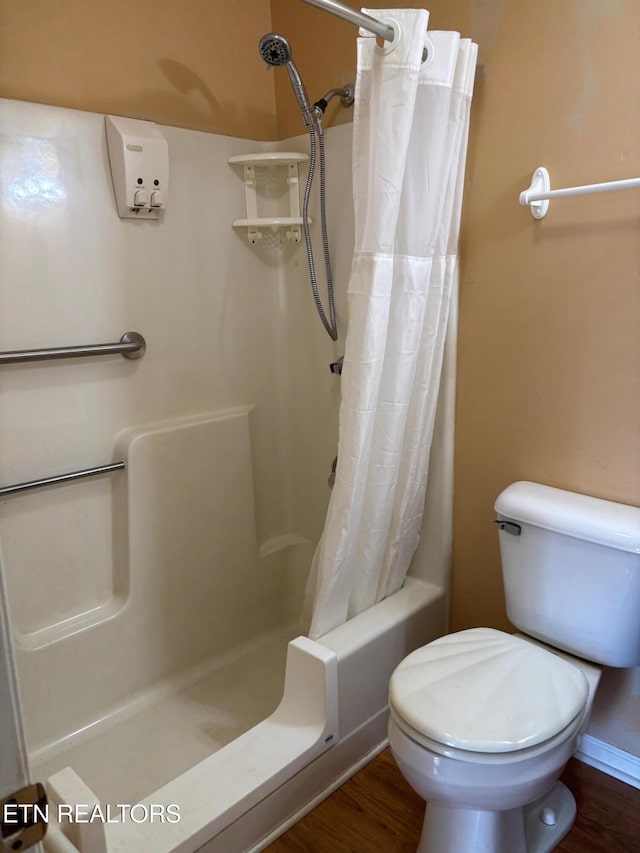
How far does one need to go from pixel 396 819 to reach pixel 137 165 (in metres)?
1.79

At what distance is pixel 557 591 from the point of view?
56.4 inches

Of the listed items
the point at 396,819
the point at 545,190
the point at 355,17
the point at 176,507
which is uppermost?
the point at 355,17

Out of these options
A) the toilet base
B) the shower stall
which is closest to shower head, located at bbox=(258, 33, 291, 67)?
the shower stall

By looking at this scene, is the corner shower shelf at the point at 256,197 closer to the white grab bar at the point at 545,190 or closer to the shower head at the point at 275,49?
the shower head at the point at 275,49

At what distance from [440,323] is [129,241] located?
0.89 m

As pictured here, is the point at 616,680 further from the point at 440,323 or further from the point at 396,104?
the point at 396,104

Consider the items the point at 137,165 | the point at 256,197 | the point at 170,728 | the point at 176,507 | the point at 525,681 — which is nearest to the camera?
the point at 525,681

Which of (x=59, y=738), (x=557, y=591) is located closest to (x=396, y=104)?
(x=557, y=591)

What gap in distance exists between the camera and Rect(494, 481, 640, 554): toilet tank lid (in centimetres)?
133

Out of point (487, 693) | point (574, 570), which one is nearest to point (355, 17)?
point (574, 570)

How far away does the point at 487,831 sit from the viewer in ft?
4.13

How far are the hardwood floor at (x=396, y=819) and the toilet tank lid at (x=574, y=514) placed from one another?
0.70 metres

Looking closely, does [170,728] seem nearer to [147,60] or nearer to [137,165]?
[137,165]

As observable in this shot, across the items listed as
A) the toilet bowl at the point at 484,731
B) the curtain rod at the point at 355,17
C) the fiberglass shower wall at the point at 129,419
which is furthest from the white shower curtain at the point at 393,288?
the fiberglass shower wall at the point at 129,419
